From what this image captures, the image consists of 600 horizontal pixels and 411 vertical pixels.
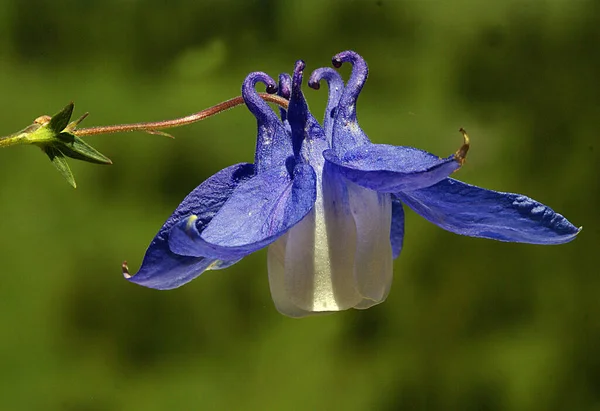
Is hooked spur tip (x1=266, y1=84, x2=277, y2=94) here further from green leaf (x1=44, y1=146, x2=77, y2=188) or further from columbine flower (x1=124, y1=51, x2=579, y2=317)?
green leaf (x1=44, y1=146, x2=77, y2=188)

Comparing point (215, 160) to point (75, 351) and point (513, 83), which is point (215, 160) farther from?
point (513, 83)

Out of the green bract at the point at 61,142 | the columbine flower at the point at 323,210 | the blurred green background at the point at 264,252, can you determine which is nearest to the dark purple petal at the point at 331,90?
the columbine flower at the point at 323,210

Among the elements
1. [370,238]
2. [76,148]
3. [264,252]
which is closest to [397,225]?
[370,238]

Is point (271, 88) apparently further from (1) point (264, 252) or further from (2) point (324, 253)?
(1) point (264, 252)

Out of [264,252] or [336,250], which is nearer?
[336,250]

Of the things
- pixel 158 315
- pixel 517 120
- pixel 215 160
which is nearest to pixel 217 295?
pixel 158 315

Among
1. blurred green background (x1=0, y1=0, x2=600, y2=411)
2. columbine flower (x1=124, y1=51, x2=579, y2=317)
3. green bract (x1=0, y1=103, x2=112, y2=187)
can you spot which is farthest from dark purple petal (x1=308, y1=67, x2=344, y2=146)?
blurred green background (x1=0, y1=0, x2=600, y2=411)
